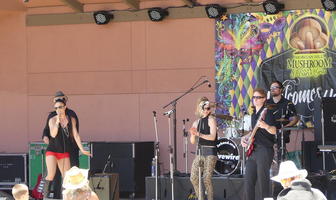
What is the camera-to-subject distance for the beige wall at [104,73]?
51.4 feet

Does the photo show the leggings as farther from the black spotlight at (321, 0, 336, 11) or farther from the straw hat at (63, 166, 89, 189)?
the straw hat at (63, 166, 89, 189)

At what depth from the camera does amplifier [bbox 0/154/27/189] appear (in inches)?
634

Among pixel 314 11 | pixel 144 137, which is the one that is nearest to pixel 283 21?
pixel 314 11

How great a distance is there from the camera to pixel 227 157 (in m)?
14.0

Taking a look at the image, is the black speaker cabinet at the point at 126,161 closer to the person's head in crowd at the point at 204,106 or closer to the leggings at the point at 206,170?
the leggings at the point at 206,170

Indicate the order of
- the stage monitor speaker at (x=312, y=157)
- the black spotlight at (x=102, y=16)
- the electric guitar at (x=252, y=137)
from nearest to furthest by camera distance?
the electric guitar at (x=252, y=137), the stage monitor speaker at (x=312, y=157), the black spotlight at (x=102, y=16)

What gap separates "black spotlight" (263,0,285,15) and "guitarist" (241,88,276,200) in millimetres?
3994

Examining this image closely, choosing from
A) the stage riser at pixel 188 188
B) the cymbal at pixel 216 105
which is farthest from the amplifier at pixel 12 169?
the cymbal at pixel 216 105

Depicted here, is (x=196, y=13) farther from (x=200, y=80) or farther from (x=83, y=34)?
(x=83, y=34)

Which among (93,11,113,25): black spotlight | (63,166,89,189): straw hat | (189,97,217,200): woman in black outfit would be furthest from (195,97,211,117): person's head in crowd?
(63,166,89,189): straw hat

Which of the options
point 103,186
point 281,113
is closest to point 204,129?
point 281,113

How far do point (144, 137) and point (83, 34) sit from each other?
2.43 m

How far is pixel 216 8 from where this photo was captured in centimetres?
1511

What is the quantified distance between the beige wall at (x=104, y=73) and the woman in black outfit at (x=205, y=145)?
3.23 m
